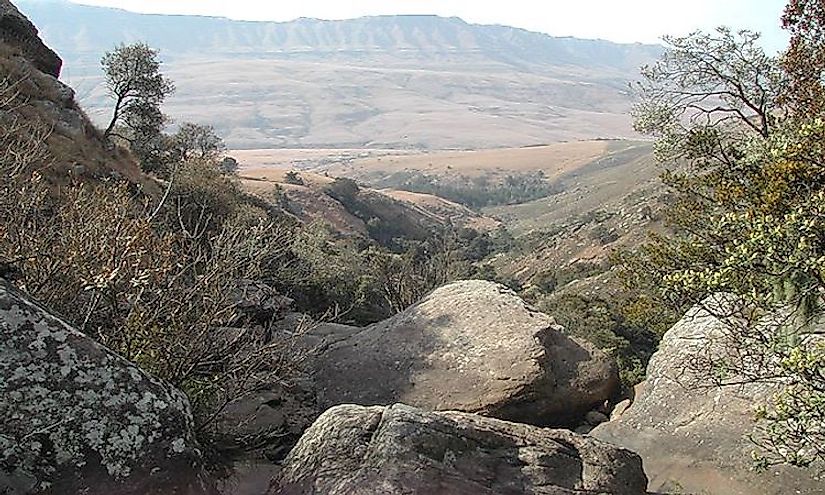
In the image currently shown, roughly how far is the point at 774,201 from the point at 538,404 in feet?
19.4

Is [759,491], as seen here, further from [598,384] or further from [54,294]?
[54,294]

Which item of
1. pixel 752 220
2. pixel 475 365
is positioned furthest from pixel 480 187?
pixel 752 220

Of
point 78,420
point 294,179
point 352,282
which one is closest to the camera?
point 78,420

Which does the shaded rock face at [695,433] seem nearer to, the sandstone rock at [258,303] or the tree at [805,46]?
the tree at [805,46]

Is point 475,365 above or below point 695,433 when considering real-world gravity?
above

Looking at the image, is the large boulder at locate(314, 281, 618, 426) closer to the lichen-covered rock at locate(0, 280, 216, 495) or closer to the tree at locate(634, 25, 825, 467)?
the tree at locate(634, 25, 825, 467)

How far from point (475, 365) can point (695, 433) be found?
14.3 ft

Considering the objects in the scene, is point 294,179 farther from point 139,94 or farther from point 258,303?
point 258,303

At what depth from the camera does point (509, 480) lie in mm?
8727

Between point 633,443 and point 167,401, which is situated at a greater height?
point 167,401

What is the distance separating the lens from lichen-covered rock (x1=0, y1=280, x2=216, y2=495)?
677cm

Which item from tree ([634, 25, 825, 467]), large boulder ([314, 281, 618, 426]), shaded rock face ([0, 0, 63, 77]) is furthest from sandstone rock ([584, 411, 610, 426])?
shaded rock face ([0, 0, 63, 77])

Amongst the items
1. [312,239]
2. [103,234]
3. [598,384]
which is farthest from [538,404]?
[312,239]

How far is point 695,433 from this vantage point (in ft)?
46.9
